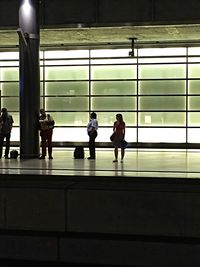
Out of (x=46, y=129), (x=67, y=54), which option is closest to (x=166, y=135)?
(x=67, y=54)

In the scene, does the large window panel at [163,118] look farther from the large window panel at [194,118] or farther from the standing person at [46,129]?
the standing person at [46,129]

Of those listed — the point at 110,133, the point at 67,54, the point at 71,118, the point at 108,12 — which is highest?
the point at 108,12

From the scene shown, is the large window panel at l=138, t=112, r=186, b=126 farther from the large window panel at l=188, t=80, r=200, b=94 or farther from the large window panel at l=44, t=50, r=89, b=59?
the large window panel at l=44, t=50, r=89, b=59

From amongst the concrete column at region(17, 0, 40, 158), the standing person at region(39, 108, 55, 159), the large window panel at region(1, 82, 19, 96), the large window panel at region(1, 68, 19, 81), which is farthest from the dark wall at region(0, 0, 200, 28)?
the large window panel at region(1, 82, 19, 96)

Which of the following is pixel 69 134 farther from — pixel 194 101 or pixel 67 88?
pixel 194 101

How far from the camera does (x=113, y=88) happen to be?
25.4 m

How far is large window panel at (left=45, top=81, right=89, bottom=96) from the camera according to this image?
25.8 metres

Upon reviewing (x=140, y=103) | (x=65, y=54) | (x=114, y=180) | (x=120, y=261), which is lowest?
(x=120, y=261)

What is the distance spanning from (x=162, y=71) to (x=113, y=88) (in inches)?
103

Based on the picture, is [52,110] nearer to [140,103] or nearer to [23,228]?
[140,103]

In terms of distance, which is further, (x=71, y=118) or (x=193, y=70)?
(x=71, y=118)

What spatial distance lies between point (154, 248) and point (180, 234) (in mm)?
486

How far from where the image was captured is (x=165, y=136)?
24672 mm

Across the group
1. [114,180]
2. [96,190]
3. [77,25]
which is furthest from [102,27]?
[96,190]
